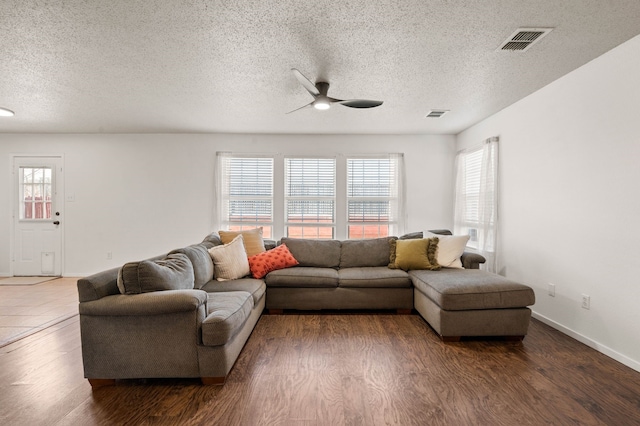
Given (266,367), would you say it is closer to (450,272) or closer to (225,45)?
(450,272)

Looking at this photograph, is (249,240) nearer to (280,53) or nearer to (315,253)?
(315,253)

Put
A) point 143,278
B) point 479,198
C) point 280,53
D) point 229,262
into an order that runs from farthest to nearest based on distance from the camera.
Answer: point 479,198
point 229,262
point 280,53
point 143,278

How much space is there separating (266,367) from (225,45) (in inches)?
100.0

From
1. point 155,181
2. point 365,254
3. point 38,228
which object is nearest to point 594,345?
point 365,254

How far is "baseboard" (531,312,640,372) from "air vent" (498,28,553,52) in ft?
8.33

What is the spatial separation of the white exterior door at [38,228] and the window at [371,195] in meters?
5.10

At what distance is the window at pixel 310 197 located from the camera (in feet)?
17.9

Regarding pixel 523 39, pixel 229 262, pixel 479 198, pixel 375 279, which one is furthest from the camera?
pixel 479 198

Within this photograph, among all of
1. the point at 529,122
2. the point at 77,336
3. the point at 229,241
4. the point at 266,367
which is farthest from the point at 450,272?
the point at 77,336

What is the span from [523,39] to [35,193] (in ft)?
24.0

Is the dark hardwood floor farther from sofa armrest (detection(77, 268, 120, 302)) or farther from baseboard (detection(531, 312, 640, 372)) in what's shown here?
sofa armrest (detection(77, 268, 120, 302))

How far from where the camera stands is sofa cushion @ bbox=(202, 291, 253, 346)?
2051 millimetres

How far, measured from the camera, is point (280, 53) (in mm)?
2619

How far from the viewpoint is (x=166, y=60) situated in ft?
9.02
